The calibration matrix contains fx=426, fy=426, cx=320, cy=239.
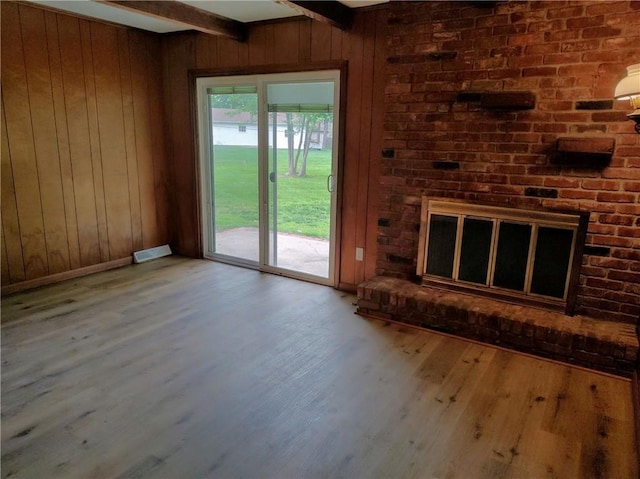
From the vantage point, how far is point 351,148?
3848 millimetres

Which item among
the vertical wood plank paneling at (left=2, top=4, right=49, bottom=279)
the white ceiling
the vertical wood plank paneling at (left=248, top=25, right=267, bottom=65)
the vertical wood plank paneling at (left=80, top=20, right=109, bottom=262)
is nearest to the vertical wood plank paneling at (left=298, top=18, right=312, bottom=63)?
the white ceiling

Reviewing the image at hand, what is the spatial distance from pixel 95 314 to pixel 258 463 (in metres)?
2.22

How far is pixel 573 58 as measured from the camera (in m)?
2.77

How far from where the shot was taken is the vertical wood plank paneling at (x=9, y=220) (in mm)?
3689

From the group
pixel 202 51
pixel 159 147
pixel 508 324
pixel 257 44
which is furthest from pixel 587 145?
pixel 159 147

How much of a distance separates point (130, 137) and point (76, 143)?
1.95 feet

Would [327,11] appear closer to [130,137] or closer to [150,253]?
[130,137]

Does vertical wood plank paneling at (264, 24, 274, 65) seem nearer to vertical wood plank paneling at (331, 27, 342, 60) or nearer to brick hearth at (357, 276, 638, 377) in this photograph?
vertical wood plank paneling at (331, 27, 342, 60)

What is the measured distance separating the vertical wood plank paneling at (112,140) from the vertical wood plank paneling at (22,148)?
665 mm

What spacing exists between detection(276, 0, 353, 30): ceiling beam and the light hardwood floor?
2.31 meters

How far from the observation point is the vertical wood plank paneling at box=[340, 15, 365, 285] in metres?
3.66

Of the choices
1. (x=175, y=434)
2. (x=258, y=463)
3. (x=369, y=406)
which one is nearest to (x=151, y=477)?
(x=175, y=434)

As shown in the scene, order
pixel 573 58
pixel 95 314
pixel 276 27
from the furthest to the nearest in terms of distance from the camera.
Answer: pixel 276 27 < pixel 95 314 < pixel 573 58

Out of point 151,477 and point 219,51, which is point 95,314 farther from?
point 219,51
